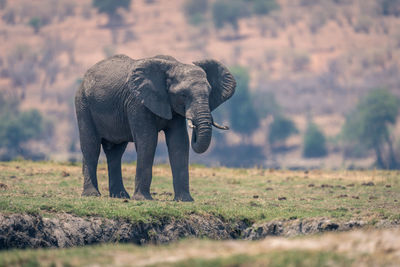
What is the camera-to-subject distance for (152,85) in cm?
2388

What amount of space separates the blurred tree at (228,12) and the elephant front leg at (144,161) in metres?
139

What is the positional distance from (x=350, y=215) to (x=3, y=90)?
121 metres

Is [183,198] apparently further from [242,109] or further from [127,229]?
[242,109]

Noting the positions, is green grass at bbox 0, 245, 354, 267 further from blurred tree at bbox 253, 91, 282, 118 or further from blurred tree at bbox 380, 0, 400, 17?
blurred tree at bbox 380, 0, 400, 17

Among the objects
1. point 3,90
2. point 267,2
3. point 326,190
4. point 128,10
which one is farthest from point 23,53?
point 326,190

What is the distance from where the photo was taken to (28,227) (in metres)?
18.4

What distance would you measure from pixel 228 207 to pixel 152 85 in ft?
13.6

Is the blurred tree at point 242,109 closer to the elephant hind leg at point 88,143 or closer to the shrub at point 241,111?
the shrub at point 241,111

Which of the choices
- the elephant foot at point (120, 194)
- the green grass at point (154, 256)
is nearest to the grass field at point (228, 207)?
the green grass at point (154, 256)

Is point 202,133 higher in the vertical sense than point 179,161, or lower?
higher

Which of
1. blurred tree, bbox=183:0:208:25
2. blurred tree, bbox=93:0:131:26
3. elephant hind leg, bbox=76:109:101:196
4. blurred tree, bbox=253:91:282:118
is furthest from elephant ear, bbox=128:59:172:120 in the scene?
blurred tree, bbox=183:0:208:25

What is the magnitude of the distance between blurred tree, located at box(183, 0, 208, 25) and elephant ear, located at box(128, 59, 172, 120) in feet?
472

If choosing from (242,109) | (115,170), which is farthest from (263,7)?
(115,170)

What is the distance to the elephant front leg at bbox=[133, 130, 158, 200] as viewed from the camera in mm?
23516
